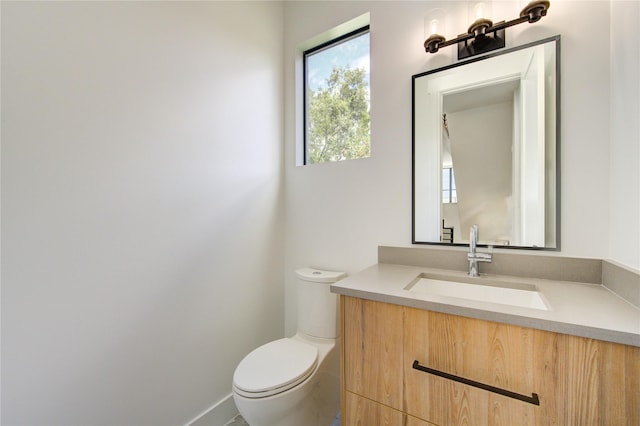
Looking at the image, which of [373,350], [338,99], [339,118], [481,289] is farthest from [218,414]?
[338,99]

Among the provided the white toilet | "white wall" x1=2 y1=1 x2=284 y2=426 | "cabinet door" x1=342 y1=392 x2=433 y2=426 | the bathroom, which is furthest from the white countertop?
"white wall" x1=2 y1=1 x2=284 y2=426

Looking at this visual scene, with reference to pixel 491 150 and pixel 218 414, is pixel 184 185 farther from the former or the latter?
pixel 491 150

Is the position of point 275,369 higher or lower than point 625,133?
lower

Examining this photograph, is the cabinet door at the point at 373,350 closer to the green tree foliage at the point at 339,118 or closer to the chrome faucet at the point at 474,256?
the chrome faucet at the point at 474,256

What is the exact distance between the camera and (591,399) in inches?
27.7

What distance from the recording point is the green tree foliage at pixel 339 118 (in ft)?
5.93

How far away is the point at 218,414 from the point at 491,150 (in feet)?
6.83

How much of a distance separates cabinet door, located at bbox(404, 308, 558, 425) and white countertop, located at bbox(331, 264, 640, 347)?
35 millimetres

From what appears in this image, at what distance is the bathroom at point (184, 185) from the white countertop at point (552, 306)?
18 cm

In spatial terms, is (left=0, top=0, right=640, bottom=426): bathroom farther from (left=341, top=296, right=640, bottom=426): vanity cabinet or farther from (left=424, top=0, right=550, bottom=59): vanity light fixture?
(left=341, top=296, right=640, bottom=426): vanity cabinet

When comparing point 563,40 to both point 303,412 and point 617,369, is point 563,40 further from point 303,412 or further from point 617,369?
point 303,412

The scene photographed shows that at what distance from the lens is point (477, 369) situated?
829 millimetres

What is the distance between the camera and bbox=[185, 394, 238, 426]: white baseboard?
4.88 ft

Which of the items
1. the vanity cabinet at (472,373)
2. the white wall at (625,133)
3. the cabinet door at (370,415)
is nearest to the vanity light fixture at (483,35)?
the white wall at (625,133)
